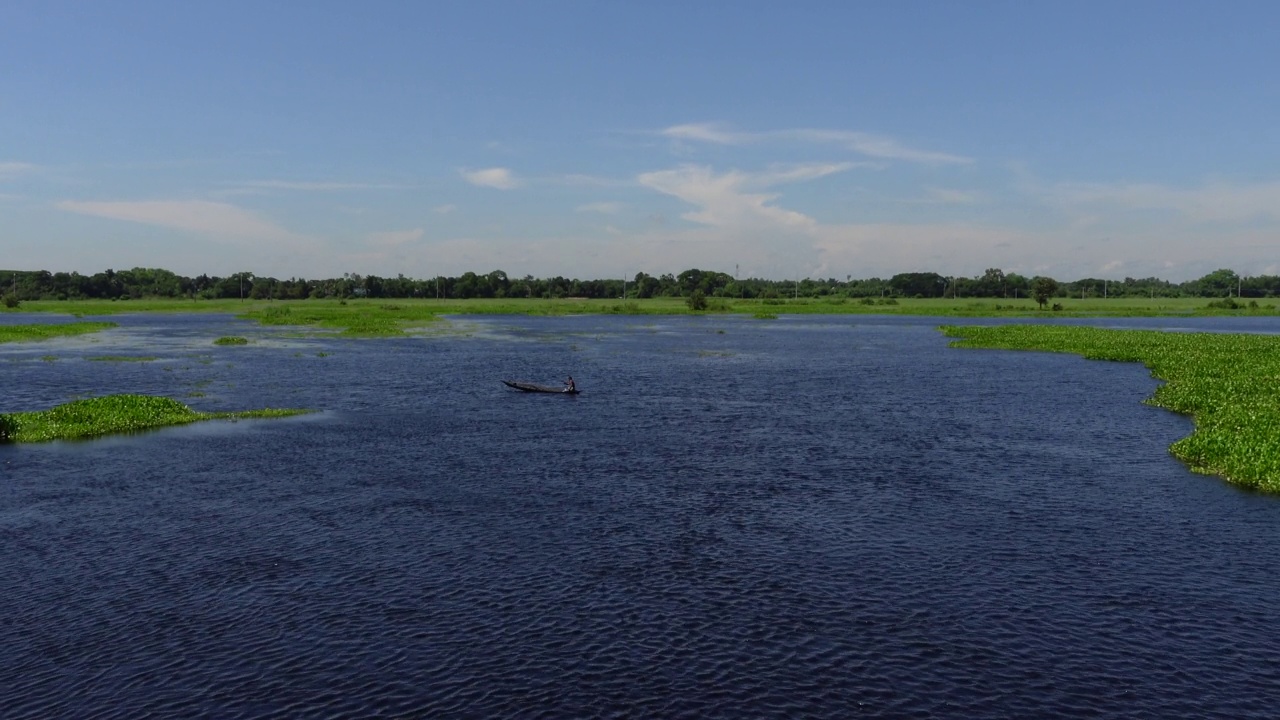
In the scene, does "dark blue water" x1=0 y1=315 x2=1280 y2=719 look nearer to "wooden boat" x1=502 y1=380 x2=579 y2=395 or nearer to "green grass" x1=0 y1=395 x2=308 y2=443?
"green grass" x1=0 y1=395 x2=308 y2=443

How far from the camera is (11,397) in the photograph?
226 ft

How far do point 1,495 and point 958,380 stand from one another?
7421 cm

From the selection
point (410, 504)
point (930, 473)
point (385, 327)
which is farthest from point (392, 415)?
point (385, 327)

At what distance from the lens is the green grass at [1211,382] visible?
1731 inches

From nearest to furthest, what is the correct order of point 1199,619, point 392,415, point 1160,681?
point 1160,681 < point 1199,619 < point 392,415

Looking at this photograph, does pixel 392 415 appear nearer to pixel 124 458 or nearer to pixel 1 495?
pixel 124 458

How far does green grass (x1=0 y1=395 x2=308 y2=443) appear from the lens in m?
51.9

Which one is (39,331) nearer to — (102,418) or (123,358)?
(123,358)

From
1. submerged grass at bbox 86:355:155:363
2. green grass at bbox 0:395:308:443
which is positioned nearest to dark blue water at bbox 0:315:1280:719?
green grass at bbox 0:395:308:443

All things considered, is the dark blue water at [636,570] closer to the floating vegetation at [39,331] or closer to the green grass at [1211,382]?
the green grass at [1211,382]

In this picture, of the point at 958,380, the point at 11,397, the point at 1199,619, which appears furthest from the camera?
the point at 958,380

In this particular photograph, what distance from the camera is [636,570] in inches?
1212

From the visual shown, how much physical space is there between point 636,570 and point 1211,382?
59.2 m

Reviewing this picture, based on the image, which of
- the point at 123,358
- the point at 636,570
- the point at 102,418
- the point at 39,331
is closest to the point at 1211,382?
the point at 636,570
